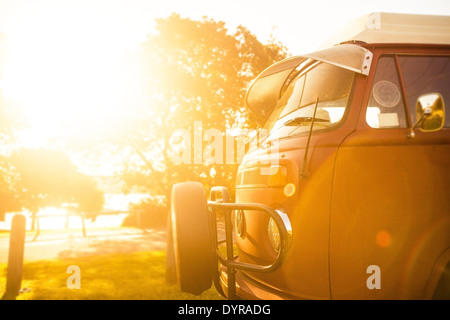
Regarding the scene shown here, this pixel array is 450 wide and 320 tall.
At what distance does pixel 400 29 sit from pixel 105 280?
6.77 meters

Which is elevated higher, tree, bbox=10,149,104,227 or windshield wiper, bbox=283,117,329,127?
windshield wiper, bbox=283,117,329,127

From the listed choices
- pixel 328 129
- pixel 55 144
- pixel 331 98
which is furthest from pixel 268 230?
pixel 55 144

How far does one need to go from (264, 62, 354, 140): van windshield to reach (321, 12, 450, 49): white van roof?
32 centimetres

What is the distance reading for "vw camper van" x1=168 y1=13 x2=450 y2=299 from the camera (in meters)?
2.07

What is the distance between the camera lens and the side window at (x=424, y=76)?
241cm

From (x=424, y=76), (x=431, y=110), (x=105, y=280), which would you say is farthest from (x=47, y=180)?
(x=431, y=110)

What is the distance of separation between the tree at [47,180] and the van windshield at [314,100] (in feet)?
94.2

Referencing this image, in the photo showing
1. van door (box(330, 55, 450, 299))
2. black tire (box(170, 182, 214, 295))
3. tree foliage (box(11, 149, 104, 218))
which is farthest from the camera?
tree foliage (box(11, 149, 104, 218))

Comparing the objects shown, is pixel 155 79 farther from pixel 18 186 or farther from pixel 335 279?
pixel 18 186

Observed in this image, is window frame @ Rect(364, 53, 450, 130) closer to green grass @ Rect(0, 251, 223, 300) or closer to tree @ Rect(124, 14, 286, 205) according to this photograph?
tree @ Rect(124, 14, 286, 205)

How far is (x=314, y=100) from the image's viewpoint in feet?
8.97

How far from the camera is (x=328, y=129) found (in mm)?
2342

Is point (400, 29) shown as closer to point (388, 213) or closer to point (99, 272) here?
point (388, 213)

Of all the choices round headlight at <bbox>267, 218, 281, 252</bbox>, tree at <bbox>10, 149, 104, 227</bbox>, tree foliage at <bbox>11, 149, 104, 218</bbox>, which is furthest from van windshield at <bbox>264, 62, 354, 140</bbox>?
tree foliage at <bbox>11, 149, 104, 218</bbox>
